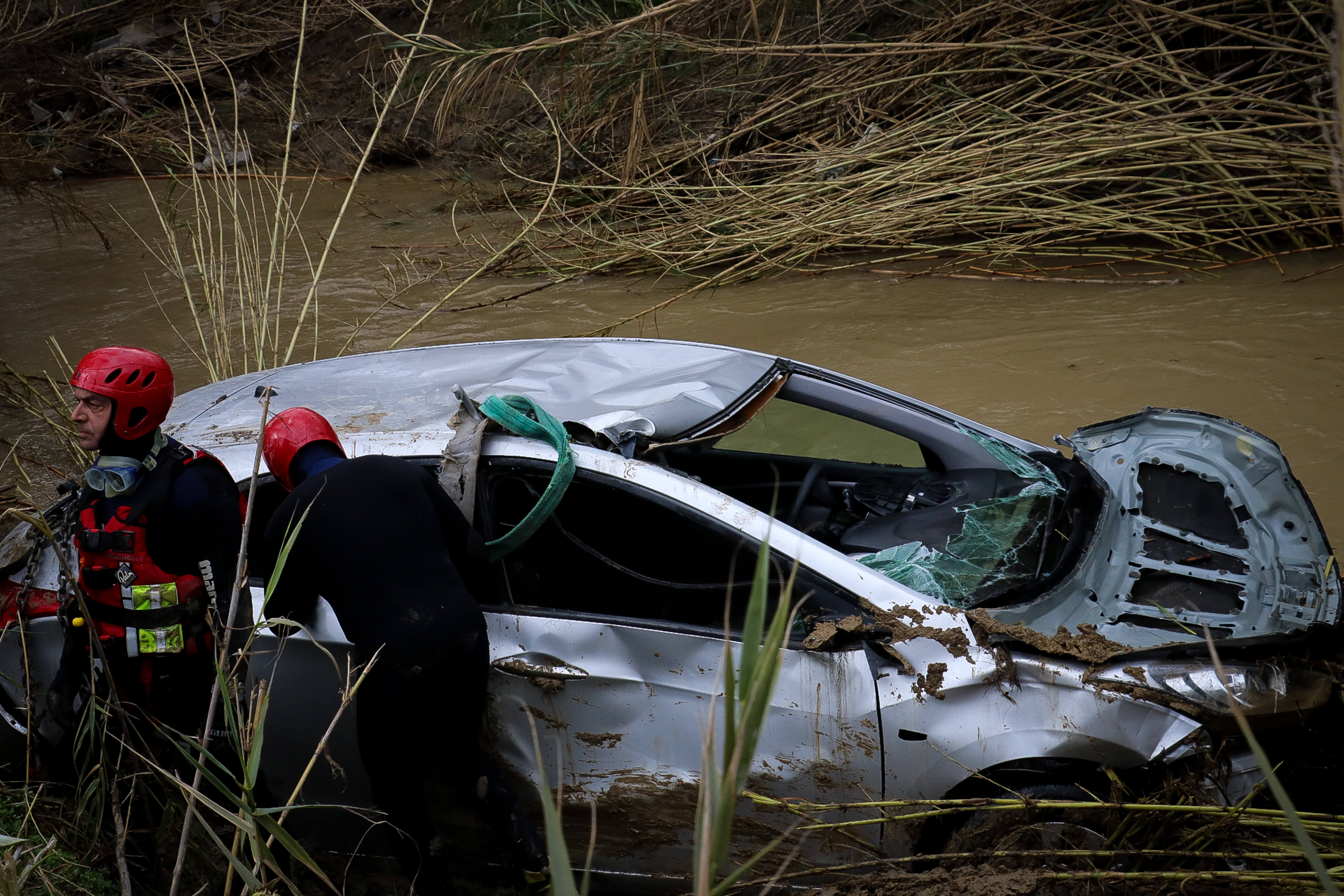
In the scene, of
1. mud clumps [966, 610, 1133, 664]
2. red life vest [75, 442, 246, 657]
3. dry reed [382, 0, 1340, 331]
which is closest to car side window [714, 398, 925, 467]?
mud clumps [966, 610, 1133, 664]

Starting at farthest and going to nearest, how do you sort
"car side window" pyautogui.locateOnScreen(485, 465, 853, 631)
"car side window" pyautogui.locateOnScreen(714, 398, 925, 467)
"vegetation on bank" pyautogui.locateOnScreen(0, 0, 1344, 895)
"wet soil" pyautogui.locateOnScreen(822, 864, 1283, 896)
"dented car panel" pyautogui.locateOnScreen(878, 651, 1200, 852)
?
"vegetation on bank" pyautogui.locateOnScreen(0, 0, 1344, 895) → "car side window" pyautogui.locateOnScreen(714, 398, 925, 467) → "car side window" pyautogui.locateOnScreen(485, 465, 853, 631) → "dented car panel" pyautogui.locateOnScreen(878, 651, 1200, 852) → "wet soil" pyautogui.locateOnScreen(822, 864, 1283, 896)

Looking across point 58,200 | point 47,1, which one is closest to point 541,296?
point 58,200

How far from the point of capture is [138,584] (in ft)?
9.11

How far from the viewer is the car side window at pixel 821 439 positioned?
3.96m

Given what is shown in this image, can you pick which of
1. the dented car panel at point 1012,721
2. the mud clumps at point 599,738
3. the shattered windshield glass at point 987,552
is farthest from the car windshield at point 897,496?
the mud clumps at point 599,738

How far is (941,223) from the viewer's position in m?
7.51

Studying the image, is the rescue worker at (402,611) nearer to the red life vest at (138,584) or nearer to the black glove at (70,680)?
the red life vest at (138,584)

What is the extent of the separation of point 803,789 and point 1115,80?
682cm

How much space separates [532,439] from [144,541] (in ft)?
3.57

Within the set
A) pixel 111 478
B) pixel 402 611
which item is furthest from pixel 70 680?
pixel 402 611

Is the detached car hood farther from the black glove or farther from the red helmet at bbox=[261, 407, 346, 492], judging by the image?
the black glove

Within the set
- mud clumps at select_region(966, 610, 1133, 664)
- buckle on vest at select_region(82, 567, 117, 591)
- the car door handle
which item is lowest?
the car door handle

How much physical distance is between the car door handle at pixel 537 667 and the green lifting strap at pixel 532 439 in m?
0.29

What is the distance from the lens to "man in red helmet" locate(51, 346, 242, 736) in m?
2.71
